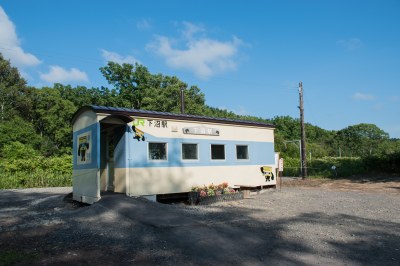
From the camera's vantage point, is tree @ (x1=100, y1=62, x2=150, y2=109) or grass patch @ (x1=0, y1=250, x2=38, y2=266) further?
tree @ (x1=100, y1=62, x2=150, y2=109)

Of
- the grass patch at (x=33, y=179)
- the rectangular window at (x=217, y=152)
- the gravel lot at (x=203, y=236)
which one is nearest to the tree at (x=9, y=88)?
the grass patch at (x=33, y=179)

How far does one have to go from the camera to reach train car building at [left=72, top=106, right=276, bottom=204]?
10344 mm

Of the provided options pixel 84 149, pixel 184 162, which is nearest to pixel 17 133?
pixel 84 149

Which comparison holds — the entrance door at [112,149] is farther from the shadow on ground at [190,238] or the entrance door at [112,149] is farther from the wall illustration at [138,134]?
the shadow on ground at [190,238]

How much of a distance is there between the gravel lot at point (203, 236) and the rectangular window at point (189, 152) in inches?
98.4

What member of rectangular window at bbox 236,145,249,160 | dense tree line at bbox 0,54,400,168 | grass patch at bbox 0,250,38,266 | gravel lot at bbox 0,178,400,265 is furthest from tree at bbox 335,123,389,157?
grass patch at bbox 0,250,38,266

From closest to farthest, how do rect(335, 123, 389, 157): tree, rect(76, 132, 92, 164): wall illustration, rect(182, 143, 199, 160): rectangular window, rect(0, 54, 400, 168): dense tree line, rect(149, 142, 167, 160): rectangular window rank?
rect(76, 132, 92, 164): wall illustration
rect(149, 142, 167, 160): rectangular window
rect(182, 143, 199, 160): rectangular window
rect(0, 54, 400, 168): dense tree line
rect(335, 123, 389, 157): tree

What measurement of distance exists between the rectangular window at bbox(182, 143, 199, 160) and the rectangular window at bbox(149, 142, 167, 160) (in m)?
0.74

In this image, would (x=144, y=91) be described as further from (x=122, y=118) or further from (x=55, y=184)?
(x=122, y=118)

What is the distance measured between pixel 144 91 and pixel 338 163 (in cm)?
2124

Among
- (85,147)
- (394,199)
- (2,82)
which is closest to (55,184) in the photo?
(85,147)

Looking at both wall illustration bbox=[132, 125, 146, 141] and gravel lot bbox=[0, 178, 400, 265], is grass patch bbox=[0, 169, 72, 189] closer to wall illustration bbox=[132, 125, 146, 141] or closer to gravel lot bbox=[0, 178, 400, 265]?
gravel lot bbox=[0, 178, 400, 265]

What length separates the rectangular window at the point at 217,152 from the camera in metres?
12.6

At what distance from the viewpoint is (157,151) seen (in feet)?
36.8
